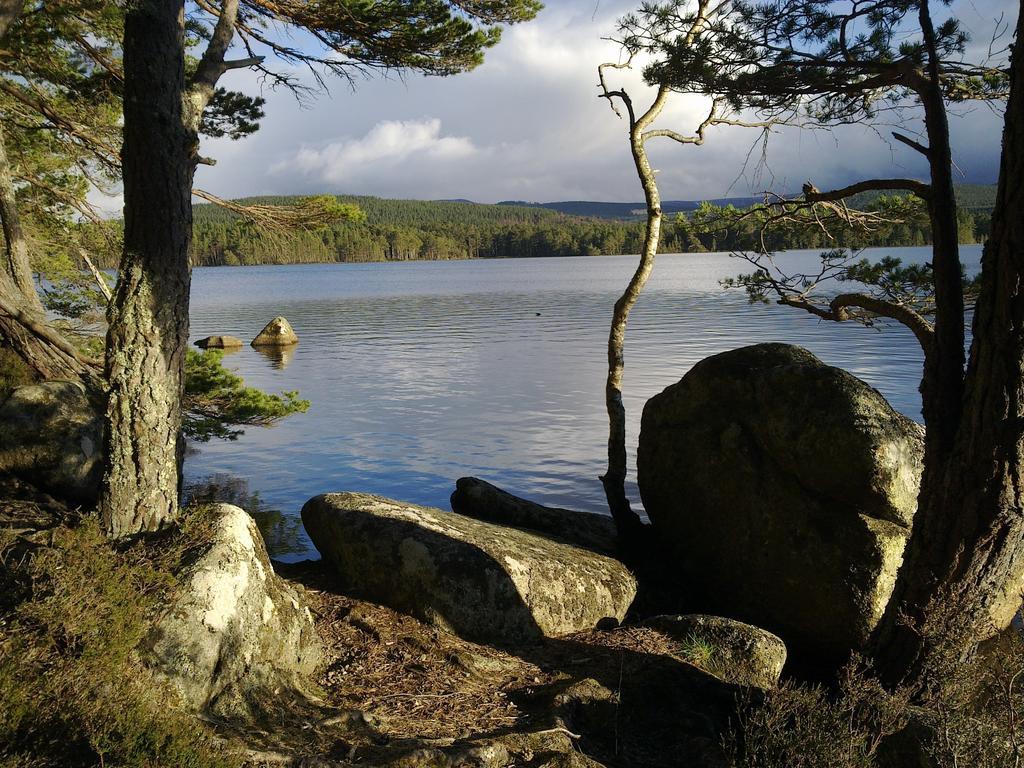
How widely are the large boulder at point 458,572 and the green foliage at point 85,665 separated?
2068 mm

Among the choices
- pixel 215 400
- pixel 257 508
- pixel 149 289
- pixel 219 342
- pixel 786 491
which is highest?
pixel 149 289

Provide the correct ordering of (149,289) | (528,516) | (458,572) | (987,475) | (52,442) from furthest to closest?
(528,516)
(52,442)
(458,572)
(149,289)
(987,475)

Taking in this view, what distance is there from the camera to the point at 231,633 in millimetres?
4227

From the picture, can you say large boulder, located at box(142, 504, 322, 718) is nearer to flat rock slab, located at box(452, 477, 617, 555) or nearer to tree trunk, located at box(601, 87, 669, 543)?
flat rock slab, located at box(452, 477, 617, 555)

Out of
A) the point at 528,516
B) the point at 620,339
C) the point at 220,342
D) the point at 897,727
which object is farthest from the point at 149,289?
the point at 220,342

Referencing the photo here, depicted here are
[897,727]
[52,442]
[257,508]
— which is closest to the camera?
[897,727]

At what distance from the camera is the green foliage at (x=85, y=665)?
2879 mm

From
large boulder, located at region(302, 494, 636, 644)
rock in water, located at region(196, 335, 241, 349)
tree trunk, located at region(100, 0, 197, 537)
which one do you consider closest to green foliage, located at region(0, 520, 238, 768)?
tree trunk, located at region(100, 0, 197, 537)

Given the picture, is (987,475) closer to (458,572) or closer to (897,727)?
(897,727)

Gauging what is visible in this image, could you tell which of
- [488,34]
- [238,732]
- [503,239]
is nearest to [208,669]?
[238,732]

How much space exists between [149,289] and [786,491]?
522cm

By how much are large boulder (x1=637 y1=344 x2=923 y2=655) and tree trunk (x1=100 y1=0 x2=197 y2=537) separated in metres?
4.63

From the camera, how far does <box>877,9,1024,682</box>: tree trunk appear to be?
14.5 feet

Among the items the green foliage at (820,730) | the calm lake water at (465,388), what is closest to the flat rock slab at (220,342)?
the calm lake water at (465,388)
